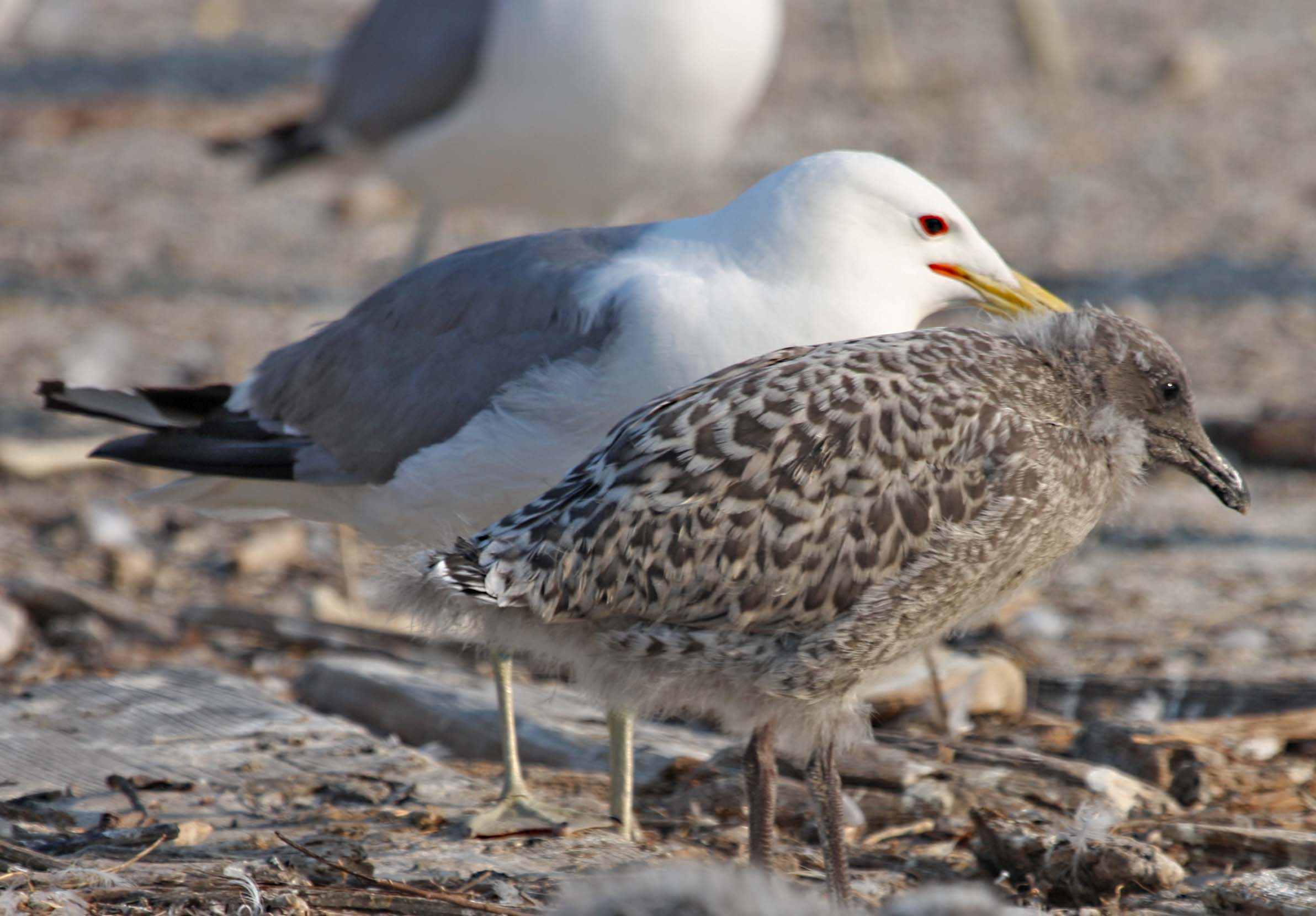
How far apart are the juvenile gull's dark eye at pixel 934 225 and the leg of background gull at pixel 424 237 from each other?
3.60 m

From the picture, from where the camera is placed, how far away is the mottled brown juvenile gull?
122 inches

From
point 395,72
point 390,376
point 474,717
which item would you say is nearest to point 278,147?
point 395,72

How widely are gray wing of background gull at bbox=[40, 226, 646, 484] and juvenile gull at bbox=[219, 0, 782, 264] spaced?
7.93 ft

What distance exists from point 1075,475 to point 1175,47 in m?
10.7

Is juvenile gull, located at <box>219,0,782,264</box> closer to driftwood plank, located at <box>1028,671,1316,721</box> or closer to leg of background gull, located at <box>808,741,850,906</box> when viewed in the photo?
driftwood plank, located at <box>1028,671,1316,721</box>

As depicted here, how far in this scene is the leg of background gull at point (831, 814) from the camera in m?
3.18

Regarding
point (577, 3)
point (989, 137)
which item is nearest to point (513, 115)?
point (577, 3)

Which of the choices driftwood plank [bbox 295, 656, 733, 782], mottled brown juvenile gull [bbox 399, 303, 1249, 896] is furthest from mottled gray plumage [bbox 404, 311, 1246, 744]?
driftwood plank [bbox 295, 656, 733, 782]

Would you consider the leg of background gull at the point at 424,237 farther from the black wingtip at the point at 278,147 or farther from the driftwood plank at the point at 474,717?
the driftwood plank at the point at 474,717

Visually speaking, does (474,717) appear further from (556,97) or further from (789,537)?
(556,97)

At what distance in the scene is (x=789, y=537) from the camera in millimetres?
3082

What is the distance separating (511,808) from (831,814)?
858 millimetres

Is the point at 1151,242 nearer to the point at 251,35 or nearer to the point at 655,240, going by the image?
the point at 655,240

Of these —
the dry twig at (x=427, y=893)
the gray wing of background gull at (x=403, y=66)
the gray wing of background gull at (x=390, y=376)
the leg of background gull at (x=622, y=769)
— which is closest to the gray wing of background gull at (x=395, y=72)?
the gray wing of background gull at (x=403, y=66)
